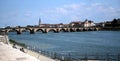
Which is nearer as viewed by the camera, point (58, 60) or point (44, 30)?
point (58, 60)

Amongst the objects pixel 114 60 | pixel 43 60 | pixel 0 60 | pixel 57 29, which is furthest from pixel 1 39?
pixel 57 29

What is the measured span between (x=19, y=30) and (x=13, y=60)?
156 metres

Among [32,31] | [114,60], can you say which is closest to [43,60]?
[114,60]

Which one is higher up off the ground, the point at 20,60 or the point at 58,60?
the point at 20,60

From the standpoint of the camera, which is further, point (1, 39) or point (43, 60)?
point (1, 39)

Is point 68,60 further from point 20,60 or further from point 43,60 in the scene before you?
point 20,60

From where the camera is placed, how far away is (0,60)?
1503cm

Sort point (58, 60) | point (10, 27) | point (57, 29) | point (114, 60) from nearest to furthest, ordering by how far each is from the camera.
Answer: point (58, 60), point (114, 60), point (10, 27), point (57, 29)

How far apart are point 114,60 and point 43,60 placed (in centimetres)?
936

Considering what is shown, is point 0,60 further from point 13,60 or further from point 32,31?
point 32,31

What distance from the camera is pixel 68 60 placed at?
27.7 meters

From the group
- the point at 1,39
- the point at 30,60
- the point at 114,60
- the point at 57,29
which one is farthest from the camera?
the point at 57,29

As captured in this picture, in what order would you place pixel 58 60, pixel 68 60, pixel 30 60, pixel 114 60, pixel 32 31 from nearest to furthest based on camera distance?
pixel 30 60 < pixel 68 60 < pixel 58 60 < pixel 114 60 < pixel 32 31

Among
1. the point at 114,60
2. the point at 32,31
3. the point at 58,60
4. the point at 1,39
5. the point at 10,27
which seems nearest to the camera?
the point at 58,60
